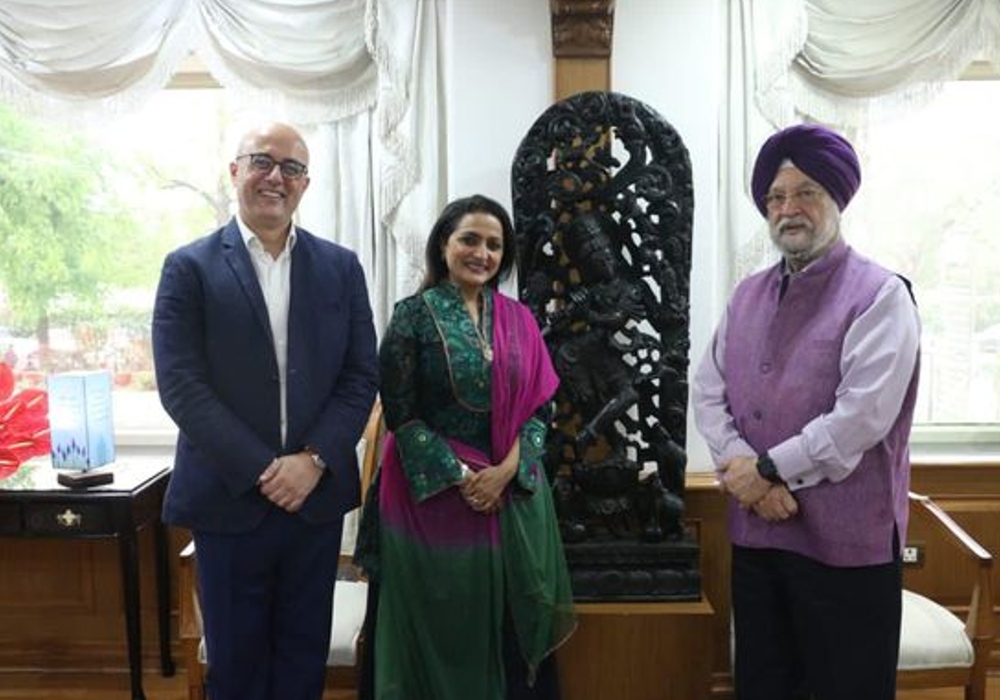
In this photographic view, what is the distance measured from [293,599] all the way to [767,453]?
100 centimetres

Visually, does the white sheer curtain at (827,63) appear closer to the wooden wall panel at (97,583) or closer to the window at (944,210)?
the window at (944,210)

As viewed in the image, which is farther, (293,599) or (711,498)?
(711,498)

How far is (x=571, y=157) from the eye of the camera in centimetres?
221

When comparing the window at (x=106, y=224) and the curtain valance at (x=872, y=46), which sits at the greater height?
the curtain valance at (x=872, y=46)

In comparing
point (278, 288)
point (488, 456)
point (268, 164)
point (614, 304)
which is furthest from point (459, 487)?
point (268, 164)

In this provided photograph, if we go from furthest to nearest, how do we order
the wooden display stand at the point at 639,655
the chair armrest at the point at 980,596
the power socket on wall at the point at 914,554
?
1. the power socket on wall at the point at 914,554
2. the wooden display stand at the point at 639,655
3. the chair armrest at the point at 980,596

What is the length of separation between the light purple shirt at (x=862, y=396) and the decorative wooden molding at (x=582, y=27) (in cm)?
115

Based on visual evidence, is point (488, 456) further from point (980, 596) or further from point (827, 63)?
point (827, 63)

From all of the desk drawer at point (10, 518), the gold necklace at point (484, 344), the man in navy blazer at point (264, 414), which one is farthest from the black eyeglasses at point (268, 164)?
the desk drawer at point (10, 518)

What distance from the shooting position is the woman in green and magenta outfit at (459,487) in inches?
71.7

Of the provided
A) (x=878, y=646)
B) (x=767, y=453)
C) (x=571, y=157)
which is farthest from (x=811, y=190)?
(x=878, y=646)

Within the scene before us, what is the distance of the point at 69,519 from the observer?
7.68 feet

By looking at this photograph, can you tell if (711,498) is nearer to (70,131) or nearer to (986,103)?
(986,103)

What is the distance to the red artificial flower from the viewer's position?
2.44 metres
